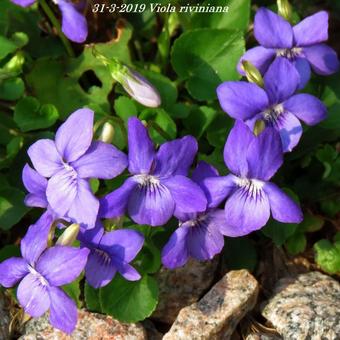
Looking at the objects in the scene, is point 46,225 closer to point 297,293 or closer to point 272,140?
point 272,140

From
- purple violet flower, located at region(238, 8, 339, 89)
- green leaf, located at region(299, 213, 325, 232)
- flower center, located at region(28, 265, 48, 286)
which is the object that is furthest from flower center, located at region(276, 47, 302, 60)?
flower center, located at region(28, 265, 48, 286)

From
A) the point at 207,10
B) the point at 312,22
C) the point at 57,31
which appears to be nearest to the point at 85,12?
the point at 57,31

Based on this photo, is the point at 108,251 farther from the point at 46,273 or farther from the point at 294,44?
the point at 294,44

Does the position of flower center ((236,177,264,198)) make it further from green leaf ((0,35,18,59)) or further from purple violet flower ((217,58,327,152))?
green leaf ((0,35,18,59))

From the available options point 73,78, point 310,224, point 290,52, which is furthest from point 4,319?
point 290,52

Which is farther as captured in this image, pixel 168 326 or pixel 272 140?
pixel 168 326
